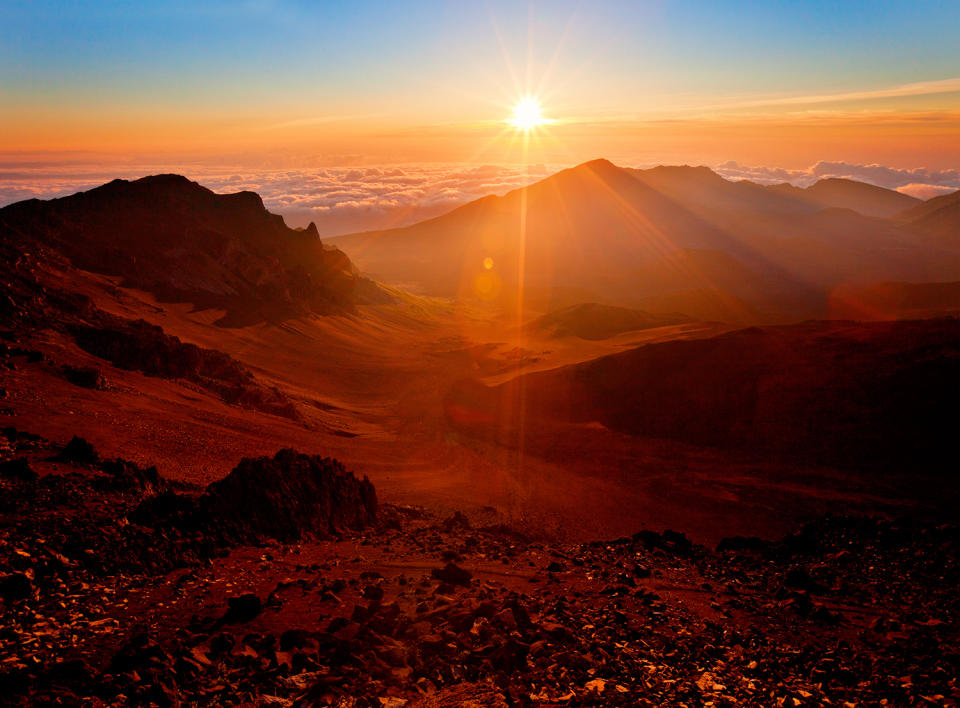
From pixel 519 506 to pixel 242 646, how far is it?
18.0 meters

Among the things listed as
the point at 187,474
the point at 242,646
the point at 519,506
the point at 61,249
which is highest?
the point at 61,249

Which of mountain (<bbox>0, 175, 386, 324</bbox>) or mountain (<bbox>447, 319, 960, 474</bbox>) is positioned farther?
mountain (<bbox>0, 175, 386, 324</bbox>)

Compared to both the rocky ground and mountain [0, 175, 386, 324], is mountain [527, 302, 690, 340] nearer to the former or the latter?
mountain [0, 175, 386, 324]

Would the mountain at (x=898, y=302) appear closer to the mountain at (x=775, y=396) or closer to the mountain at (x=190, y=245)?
the mountain at (x=775, y=396)

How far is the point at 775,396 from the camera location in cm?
3441

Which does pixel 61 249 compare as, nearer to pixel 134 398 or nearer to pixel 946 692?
pixel 134 398

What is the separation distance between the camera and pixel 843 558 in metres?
14.5

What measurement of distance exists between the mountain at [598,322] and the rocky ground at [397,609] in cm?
5592

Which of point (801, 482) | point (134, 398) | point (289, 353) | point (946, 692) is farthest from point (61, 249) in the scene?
point (946, 692)

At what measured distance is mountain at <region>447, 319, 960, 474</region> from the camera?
29.7 meters

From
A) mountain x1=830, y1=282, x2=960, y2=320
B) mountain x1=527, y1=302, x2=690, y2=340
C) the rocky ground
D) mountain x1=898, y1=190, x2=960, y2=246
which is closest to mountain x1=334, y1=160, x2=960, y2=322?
mountain x1=830, y1=282, x2=960, y2=320

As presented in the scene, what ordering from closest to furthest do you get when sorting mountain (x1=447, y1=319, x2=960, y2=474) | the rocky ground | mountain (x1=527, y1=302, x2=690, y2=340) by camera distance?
the rocky ground → mountain (x1=447, y1=319, x2=960, y2=474) → mountain (x1=527, y1=302, x2=690, y2=340)

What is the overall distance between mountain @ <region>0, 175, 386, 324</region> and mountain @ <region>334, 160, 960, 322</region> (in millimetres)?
51365

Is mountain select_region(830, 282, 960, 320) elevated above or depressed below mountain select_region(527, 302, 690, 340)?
above
